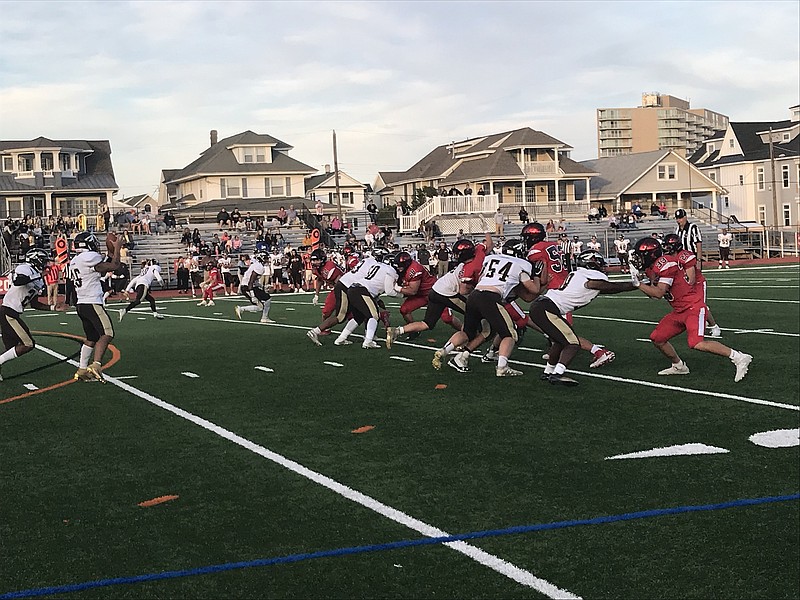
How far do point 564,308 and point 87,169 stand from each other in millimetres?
49698

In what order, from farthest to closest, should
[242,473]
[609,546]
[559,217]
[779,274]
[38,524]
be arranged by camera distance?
[559,217]
[779,274]
[242,473]
[38,524]
[609,546]

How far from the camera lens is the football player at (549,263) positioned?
471 inches

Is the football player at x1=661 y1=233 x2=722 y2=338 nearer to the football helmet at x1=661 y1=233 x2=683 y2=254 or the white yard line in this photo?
the football helmet at x1=661 y1=233 x2=683 y2=254

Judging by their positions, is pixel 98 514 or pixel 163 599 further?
pixel 98 514

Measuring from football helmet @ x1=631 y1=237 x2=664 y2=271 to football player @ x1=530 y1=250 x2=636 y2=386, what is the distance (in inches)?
14.8

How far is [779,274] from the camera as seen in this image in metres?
30.5

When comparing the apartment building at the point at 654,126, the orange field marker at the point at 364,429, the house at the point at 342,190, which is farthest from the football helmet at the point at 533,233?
the apartment building at the point at 654,126

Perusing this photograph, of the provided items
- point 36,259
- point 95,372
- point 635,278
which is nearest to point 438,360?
point 635,278

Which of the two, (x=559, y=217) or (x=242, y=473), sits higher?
(x=559, y=217)

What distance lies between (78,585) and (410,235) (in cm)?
4115

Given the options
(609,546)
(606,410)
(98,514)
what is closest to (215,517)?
(98,514)

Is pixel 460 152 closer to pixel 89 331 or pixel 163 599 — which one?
pixel 89 331

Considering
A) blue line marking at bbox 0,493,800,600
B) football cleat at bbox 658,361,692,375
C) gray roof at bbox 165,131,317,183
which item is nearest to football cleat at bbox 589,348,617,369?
football cleat at bbox 658,361,692,375

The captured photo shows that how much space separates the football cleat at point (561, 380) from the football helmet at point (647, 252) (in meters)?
1.48
